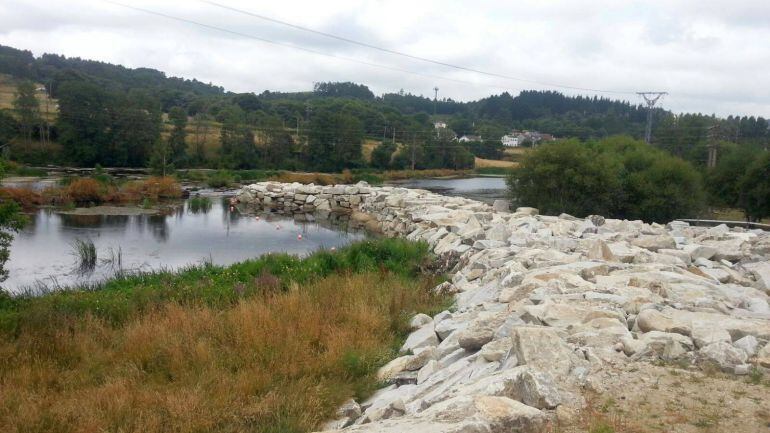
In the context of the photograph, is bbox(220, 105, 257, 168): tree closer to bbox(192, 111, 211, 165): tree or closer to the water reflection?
bbox(192, 111, 211, 165): tree

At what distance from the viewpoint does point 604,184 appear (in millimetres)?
19891

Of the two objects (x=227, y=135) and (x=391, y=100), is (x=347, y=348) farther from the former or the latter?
(x=391, y=100)

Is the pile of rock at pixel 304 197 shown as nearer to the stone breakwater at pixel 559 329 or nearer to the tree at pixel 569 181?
the tree at pixel 569 181

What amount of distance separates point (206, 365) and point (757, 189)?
978 inches

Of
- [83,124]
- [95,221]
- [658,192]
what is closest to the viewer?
[95,221]

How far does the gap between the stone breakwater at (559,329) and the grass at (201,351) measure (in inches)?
17.1

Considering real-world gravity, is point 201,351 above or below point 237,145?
below

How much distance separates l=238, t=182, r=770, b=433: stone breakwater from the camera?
11.8ft

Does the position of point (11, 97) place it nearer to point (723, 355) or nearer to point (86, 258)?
point (86, 258)

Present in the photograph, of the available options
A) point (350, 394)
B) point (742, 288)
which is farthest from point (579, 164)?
point (350, 394)

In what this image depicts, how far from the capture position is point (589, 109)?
98.2 metres

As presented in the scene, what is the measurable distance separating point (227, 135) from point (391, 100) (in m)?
68.8

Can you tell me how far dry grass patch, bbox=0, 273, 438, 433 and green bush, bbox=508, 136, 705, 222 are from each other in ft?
43.5

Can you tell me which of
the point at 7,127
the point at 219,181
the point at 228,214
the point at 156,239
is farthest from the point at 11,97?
the point at 156,239
